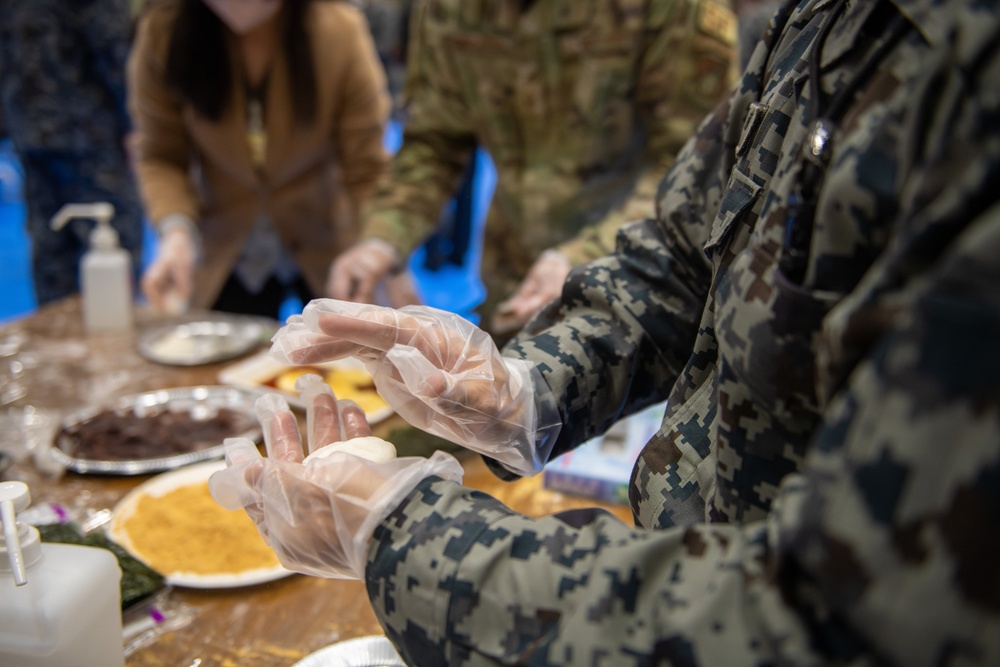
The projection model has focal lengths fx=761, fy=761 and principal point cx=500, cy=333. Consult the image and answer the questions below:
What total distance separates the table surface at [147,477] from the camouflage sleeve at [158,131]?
14.9 inches

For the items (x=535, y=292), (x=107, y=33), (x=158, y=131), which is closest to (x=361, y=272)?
(x=535, y=292)

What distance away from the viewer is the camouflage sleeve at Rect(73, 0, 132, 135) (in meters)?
3.00

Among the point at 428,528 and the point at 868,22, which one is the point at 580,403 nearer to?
the point at 428,528

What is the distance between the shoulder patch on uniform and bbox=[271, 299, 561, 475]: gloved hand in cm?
112

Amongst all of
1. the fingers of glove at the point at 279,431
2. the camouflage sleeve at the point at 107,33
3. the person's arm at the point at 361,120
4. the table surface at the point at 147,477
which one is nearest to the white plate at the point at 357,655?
the table surface at the point at 147,477

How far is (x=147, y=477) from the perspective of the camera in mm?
1265

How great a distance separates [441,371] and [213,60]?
5.59ft

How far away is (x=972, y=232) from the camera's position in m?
0.40

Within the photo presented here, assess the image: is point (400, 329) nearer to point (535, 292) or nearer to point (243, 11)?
point (535, 292)

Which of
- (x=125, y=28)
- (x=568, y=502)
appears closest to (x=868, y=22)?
(x=568, y=502)

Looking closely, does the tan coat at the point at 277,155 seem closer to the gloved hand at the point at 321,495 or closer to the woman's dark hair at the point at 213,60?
the woman's dark hair at the point at 213,60

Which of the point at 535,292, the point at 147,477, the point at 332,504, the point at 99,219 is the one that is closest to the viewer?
the point at 332,504

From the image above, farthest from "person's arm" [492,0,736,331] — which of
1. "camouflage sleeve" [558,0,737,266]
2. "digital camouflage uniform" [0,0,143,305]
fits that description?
"digital camouflage uniform" [0,0,143,305]

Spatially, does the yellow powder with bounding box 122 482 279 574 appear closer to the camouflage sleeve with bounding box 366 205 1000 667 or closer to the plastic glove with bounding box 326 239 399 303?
the camouflage sleeve with bounding box 366 205 1000 667
